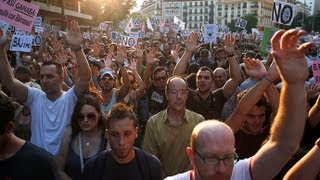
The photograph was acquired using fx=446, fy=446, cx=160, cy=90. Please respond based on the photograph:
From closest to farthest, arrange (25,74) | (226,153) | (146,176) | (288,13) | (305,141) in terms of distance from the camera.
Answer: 1. (226,153)
2. (146,176)
3. (305,141)
4. (25,74)
5. (288,13)

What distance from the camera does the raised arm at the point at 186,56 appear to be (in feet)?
20.3

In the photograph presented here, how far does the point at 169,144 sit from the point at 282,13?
621 cm

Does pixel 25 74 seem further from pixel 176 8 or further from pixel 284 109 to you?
pixel 176 8

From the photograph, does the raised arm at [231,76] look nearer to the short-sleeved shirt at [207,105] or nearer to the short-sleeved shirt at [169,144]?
the short-sleeved shirt at [207,105]

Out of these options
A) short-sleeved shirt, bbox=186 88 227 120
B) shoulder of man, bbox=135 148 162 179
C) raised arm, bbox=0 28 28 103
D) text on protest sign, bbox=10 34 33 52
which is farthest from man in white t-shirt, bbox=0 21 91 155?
text on protest sign, bbox=10 34 33 52

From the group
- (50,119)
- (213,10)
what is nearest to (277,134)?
(50,119)

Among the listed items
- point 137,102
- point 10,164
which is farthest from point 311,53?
point 10,164

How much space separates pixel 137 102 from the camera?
21.5ft

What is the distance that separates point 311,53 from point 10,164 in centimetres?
1194

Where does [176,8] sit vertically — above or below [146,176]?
above

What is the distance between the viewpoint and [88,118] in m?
3.89

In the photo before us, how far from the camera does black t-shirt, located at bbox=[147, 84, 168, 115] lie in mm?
6198

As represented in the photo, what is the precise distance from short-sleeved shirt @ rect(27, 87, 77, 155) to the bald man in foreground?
196cm

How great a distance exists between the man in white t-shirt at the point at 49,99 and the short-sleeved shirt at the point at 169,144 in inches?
31.2
